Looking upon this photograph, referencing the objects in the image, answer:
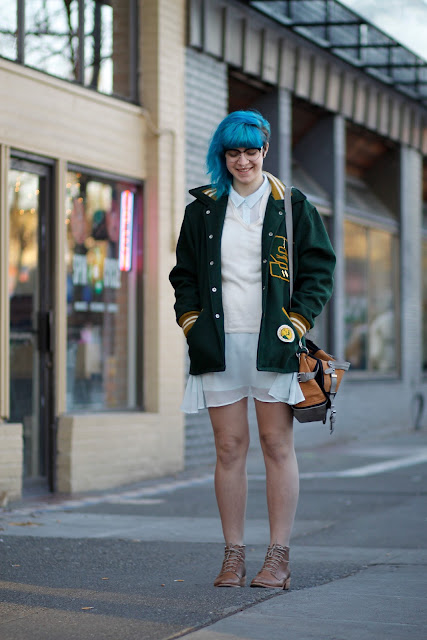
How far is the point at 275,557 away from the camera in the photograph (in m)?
4.75

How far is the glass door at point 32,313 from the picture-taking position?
9086mm

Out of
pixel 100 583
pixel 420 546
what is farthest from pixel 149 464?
pixel 100 583

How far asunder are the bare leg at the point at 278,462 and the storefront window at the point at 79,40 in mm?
5291

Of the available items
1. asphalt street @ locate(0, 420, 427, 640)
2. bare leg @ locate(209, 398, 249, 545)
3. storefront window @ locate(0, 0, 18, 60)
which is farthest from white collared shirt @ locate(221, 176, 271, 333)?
storefront window @ locate(0, 0, 18, 60)

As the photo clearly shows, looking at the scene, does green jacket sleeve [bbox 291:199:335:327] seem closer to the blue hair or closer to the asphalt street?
→ the blue hair

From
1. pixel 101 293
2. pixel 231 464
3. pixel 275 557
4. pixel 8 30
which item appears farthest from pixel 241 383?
pixel 101 293

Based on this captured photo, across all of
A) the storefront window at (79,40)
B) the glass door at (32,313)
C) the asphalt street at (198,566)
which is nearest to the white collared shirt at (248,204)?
the asphalt street at (198,566)

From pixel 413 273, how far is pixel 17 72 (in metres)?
10.3

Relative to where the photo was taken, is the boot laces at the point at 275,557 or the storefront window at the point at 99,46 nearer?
the boot laces at the point at 275,557

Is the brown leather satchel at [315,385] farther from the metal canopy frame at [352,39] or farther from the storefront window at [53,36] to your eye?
the metal canopy frame at [352,39]

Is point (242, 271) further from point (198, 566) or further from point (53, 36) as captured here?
point (53, 36)

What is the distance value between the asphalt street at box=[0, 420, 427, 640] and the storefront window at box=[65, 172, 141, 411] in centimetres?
109

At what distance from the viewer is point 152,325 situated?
10.7 metres

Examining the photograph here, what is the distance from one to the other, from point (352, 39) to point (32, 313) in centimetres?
772
